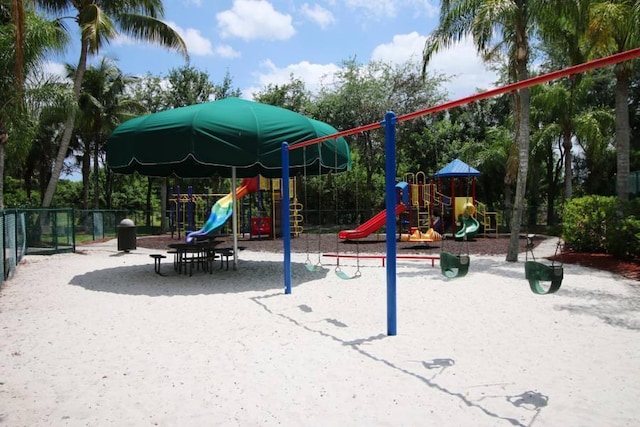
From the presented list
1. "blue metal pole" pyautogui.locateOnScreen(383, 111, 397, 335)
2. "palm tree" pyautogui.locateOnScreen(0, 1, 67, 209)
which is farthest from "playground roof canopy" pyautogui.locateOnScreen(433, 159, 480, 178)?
"blue metal pole" pyautogui.locateOnScreen(383, 111, 397, 335)

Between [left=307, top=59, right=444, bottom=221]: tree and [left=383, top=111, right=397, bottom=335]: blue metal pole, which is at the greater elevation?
[left=307, top=59, right=444, bottom=221]: tree

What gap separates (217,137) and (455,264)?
4.91 meters

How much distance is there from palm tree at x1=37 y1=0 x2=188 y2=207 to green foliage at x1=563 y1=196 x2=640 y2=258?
15972 mm

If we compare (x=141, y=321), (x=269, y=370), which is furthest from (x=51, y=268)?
(x=269, y=370)

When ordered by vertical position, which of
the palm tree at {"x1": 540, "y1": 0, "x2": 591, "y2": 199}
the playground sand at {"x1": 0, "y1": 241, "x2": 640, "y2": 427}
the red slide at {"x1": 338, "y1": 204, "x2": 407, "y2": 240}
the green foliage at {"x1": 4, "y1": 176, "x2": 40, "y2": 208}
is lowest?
the playground sand at {"x1": 0, "y1": 241, "x2": 640, "y2": 427}

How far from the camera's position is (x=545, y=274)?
15.3 feet

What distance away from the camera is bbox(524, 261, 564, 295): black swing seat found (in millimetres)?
4594

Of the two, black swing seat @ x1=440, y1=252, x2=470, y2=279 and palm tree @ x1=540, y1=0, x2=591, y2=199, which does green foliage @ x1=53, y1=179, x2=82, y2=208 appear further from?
black swing seat @ x1=440, y1=252, x2=470, y2=279

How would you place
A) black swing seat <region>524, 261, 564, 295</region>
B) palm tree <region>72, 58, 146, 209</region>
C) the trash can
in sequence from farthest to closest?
palm tree <region>72, 58, 146, 209</region> < the trash can < black swing seat <region>524, 261, 564, 295</region>

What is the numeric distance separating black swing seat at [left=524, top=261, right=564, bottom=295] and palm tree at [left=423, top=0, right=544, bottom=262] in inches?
305

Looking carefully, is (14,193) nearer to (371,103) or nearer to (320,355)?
(371,103)

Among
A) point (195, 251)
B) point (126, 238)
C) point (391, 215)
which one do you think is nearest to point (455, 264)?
point (391, 215)

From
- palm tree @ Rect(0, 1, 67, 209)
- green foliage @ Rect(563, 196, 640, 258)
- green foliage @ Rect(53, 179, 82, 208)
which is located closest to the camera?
green foliage @ Rect(563, 196, 640, 258)

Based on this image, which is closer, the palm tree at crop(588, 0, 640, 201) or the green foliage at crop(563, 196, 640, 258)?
the palm tree at crop(588, 0, 640, 201)
